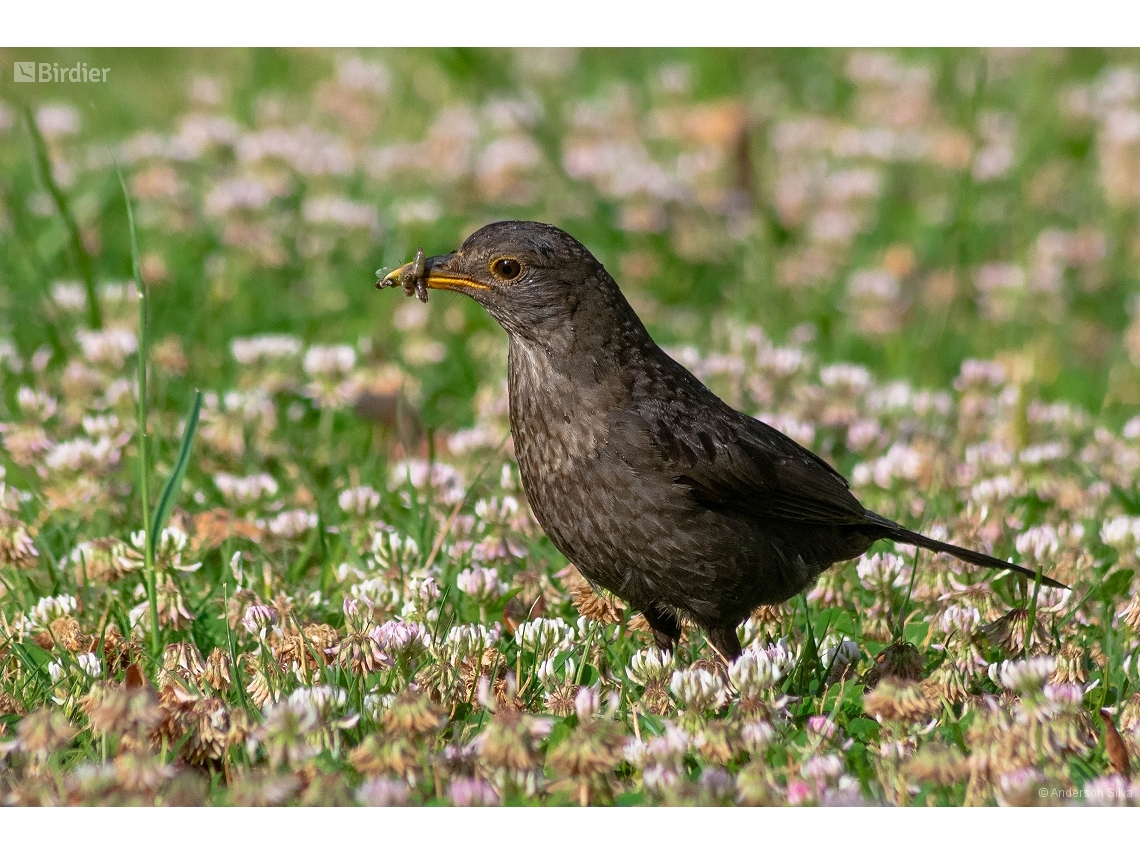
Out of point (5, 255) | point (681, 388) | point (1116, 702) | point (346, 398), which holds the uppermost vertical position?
point (5, 255)

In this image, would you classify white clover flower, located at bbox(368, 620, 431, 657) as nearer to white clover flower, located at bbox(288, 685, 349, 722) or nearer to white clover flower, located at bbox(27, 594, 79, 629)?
white clover flower, located at bbox(288, 685, 349, 722)

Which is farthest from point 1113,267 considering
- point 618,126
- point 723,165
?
point 618,126

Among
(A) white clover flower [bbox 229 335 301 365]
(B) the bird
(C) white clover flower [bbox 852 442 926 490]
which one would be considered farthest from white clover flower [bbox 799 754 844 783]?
(A) white clover flower [bbox 229 335 301 365]

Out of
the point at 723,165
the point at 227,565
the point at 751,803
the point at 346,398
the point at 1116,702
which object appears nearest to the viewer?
the point at 751,803

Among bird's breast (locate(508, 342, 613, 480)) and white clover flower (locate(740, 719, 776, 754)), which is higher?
bird's breast (locate(508, 342, 613, 480))

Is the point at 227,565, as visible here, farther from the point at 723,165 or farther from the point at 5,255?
the point at 723,165

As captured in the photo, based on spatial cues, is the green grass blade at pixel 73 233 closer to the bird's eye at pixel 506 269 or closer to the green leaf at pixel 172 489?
the green leaf at pixel 172 489

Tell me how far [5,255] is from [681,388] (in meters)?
4.70

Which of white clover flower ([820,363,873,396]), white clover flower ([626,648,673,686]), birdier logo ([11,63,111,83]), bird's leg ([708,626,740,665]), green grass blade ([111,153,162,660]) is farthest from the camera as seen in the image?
birdier logo ([11,63,111,83])

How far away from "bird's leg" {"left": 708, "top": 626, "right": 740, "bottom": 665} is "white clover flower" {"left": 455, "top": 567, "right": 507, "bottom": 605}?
75cm

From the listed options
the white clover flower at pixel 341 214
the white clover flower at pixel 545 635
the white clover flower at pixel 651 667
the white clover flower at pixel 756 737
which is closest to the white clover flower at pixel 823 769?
the white clover flower at pixel 756 737

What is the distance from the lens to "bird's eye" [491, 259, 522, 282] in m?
5.11

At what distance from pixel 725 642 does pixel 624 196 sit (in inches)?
200
